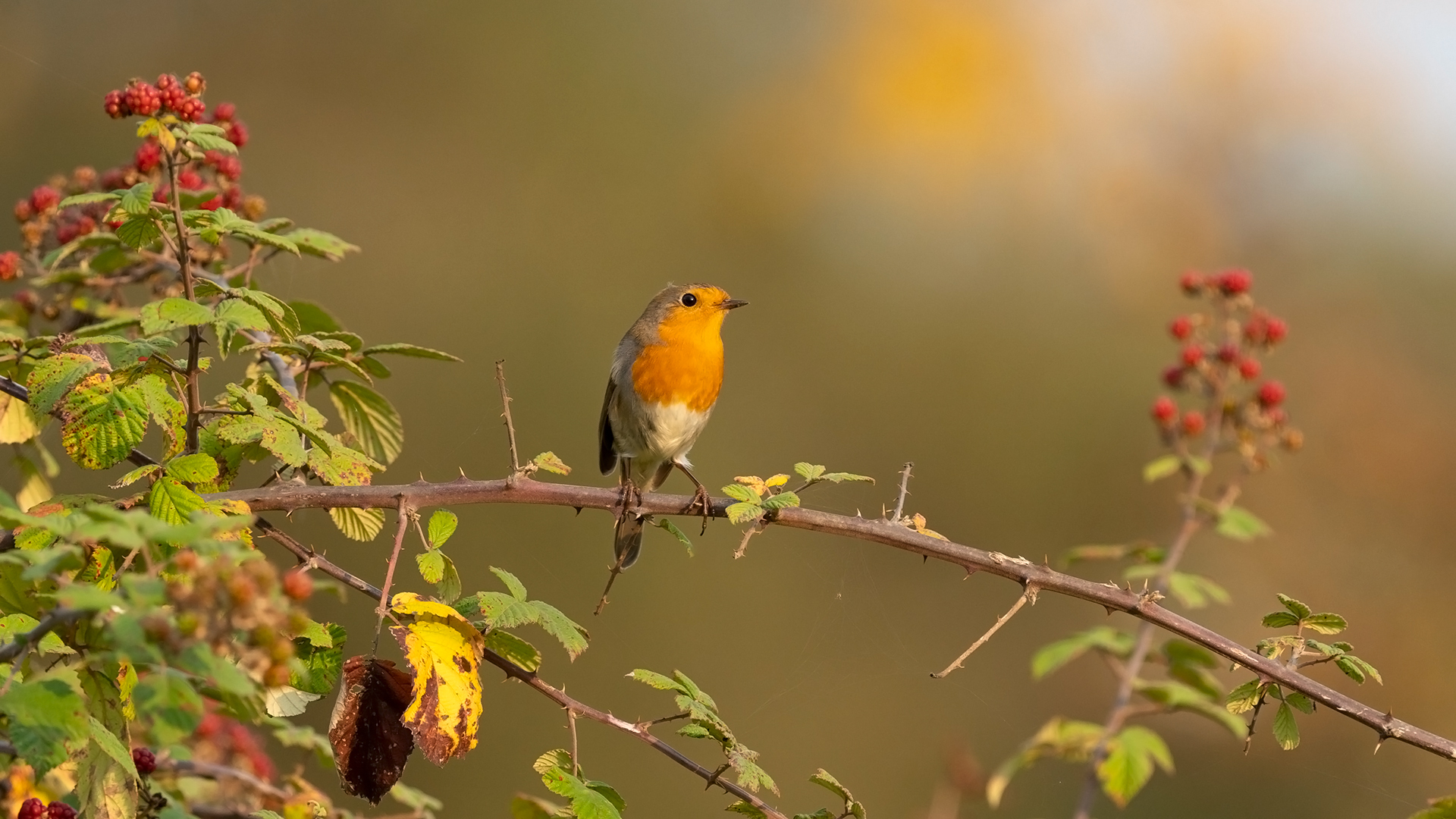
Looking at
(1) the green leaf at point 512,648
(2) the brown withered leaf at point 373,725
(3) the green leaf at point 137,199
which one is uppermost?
(3) the green leaf at point 137,199

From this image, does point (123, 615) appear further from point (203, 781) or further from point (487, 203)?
point (487, 203)

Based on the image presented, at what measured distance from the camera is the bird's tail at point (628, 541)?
369 cm

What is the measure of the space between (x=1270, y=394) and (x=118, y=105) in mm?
2715

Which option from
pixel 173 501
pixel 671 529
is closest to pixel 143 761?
pixel 173 501

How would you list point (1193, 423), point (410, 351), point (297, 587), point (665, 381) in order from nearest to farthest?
point (297, 587) → point (410, 351) → point (1193, 423) → point (665, 381)

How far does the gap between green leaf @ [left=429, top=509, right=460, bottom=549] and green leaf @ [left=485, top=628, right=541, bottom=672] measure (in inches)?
7.3

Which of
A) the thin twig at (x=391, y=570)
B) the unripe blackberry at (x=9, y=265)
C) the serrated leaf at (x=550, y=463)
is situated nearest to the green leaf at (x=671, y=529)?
the serrated leaf at (x=550, y=463)

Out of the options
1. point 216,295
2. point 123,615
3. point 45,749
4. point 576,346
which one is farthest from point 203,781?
point 576,346

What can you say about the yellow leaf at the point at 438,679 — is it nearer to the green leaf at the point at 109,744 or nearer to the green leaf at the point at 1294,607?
the green leaf at the point at 109,744

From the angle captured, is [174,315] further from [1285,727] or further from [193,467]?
[1285,727]

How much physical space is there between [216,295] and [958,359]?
10026mm

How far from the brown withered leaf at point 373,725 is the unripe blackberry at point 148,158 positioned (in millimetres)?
1484

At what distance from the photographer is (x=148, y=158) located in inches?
111

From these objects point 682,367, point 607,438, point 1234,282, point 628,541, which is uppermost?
point 1234,282
